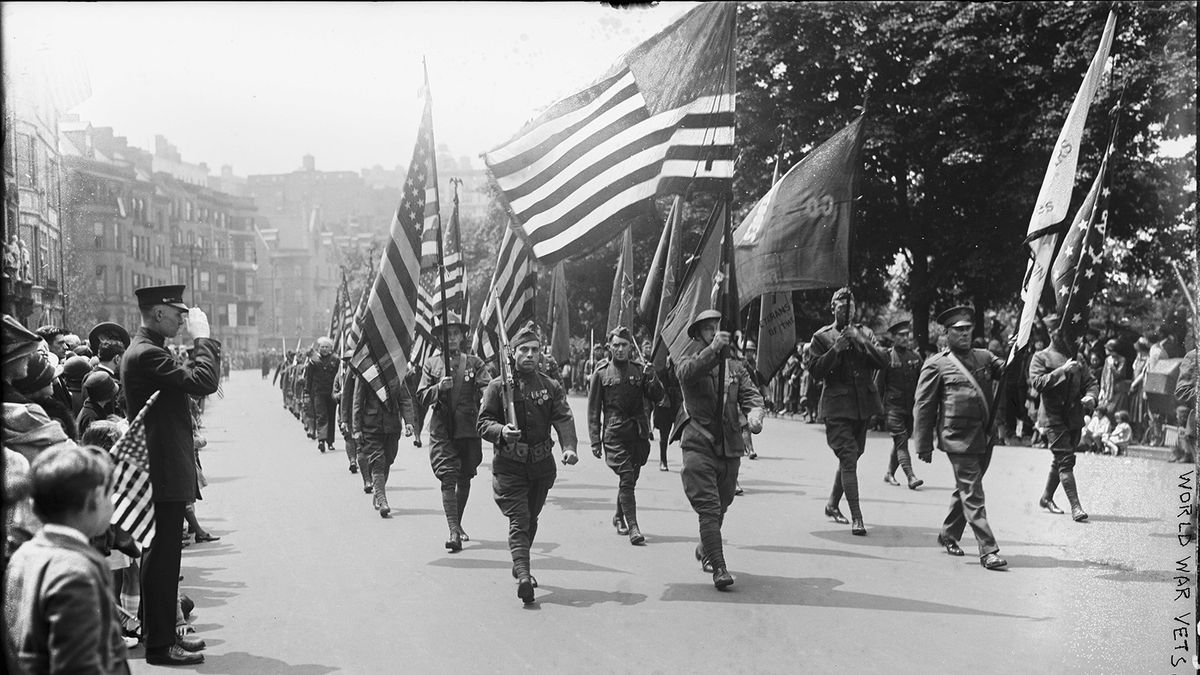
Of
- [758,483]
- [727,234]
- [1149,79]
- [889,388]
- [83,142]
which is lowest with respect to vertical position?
[758,483]

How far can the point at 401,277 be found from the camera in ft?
31.8

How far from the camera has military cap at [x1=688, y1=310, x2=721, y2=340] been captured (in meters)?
8.14

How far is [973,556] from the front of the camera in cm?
897

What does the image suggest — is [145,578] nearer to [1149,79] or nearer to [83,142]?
[83,142]

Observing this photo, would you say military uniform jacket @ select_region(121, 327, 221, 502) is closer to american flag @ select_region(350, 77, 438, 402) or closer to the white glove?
the white glove

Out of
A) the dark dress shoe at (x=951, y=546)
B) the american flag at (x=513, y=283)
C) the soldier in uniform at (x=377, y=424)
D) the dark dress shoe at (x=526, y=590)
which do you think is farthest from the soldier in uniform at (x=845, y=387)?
the soldier in uniform at (x=377, y=424)

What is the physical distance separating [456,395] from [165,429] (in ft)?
13.4

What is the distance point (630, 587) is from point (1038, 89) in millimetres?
19309

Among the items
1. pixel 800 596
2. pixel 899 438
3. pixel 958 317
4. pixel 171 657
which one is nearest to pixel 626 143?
pixel 958 317

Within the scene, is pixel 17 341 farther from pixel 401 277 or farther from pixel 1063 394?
pixel 1063 394

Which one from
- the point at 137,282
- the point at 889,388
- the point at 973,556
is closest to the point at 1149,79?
the point at 889,388

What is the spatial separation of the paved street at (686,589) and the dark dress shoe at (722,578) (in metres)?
0.15

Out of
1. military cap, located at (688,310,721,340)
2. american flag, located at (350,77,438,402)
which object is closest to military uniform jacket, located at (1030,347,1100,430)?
military cap, located at (688,310,721,340)

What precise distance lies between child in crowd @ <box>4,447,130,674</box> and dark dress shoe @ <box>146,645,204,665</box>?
8.55 feet
